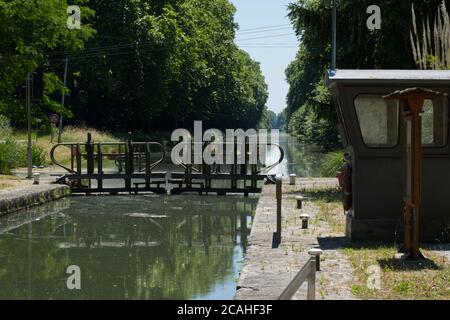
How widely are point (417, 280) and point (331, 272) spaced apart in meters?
1.06

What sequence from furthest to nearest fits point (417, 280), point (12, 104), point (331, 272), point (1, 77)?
point (12, 104)
point (1, 77)
point (331, 272)
point (417, 280)

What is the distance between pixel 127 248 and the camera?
542 inches

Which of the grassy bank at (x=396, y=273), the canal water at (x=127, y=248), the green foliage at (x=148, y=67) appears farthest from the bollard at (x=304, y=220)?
the green foliage at (x=148, y=67)

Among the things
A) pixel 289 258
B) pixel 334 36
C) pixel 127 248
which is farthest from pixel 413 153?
pixel 334 36

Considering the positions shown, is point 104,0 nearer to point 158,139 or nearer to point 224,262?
point 158,139

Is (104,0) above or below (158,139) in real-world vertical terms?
above

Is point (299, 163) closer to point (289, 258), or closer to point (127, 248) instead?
point (127, 248)

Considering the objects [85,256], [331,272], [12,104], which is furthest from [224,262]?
[12,104]

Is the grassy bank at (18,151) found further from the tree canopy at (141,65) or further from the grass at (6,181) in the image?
the tree canopy at (141,65)

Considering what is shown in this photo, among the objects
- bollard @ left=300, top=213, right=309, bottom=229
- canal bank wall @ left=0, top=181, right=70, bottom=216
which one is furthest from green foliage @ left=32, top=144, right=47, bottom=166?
bollard @ left=300, top=213, right=309, bottom=229

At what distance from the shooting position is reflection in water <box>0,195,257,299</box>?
33.7 feet

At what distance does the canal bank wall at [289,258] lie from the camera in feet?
25.9

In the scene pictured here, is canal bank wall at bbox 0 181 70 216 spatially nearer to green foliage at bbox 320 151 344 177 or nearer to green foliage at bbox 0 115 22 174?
green foliage at bbox 0 115 22 174

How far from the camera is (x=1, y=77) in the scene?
22.2 meters
